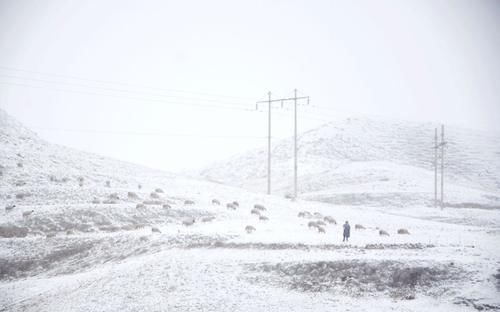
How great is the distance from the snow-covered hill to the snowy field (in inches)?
1152

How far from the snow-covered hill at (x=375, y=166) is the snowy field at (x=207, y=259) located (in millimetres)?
29265

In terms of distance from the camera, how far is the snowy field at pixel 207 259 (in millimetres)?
22500

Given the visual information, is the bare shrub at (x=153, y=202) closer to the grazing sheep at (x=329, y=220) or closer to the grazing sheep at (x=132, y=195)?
the grazing sheep at (x=132, y=195)

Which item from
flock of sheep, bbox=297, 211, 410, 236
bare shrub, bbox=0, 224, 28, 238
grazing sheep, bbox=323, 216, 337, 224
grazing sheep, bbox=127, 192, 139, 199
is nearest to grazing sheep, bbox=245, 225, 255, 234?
flock of sheep, bbox=297, 211, 410, 236

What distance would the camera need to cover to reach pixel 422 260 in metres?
24.1

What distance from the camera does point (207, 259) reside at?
2761 centimetres

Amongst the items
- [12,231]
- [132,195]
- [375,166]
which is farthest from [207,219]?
[375,166]

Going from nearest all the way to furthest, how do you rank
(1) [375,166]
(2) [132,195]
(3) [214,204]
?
(2) [132,195]
(3) [214,204]
(1) [375,166]

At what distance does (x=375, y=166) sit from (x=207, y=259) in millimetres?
77791

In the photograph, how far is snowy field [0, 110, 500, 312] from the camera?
73.8ft

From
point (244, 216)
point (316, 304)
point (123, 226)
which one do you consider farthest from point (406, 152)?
point (316, 304)

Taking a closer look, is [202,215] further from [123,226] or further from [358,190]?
[358,190]

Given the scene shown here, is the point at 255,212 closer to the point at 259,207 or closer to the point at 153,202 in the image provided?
the point at 259,207

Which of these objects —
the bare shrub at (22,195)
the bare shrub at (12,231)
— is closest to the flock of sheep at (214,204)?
the bare shrub at (12,231)
